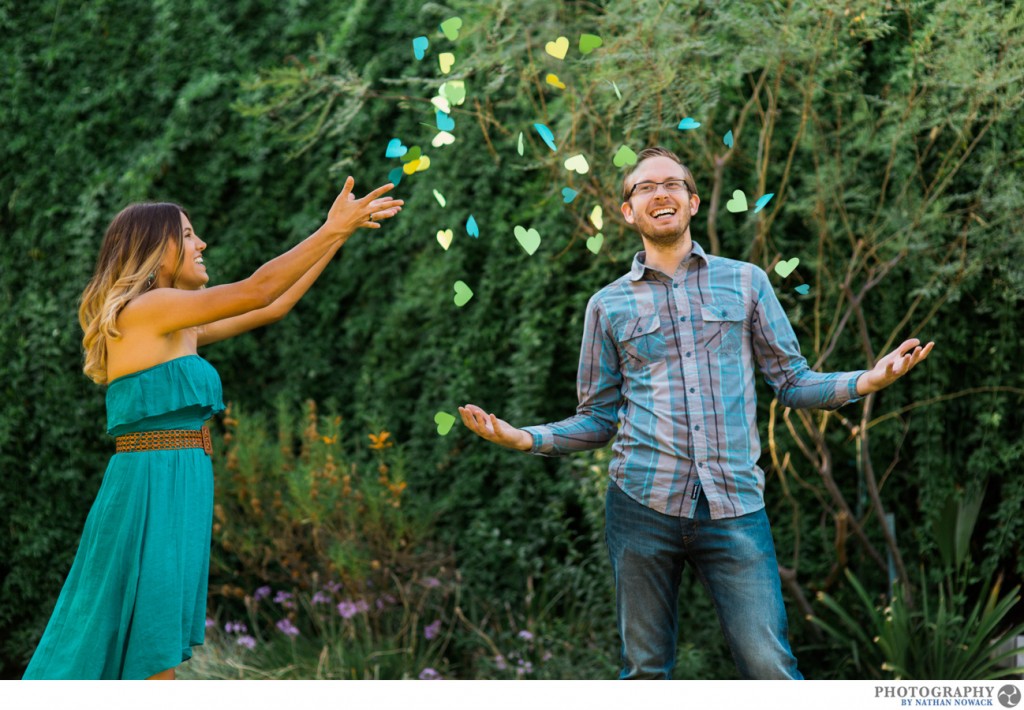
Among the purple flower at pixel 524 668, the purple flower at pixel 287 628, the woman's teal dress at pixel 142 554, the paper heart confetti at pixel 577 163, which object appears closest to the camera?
the woman's teal dress at pixel 142 554

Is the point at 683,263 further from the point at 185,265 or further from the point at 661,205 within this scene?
the point at 185,265

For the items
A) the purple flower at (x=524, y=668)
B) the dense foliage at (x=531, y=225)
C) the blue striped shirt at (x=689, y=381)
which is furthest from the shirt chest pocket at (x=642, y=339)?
the purple flower at (x=524, y=668)

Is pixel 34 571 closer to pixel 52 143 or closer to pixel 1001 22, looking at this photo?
pixel 52 143

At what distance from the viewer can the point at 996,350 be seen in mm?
4262

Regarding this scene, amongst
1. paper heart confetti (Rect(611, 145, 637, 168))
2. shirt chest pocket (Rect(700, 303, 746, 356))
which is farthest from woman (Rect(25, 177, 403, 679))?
shirt chest pocket (Rect(700, 303, 746, 356))

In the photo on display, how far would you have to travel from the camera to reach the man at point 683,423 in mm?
2598

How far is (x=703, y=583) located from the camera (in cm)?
265

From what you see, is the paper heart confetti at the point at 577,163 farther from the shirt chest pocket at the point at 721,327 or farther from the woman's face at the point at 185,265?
the woman's face at the point at 185,265

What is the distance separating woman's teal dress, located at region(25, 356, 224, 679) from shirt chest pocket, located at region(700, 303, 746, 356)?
1.24 metres

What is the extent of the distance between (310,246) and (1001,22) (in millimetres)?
2568

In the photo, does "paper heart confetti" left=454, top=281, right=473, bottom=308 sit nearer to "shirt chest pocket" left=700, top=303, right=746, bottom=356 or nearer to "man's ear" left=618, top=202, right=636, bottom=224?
"man's ear" left=618, top=202, right=636, bottom=224

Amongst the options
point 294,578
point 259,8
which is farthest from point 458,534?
point 259,8

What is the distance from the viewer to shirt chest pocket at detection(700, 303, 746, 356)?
2701 mm

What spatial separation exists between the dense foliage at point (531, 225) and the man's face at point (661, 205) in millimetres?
1053
